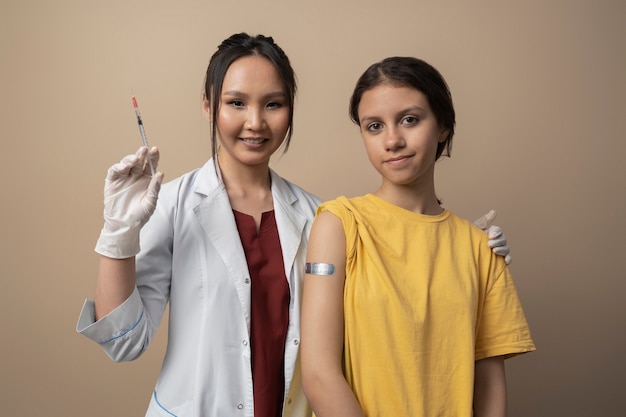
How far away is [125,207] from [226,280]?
12.3 inches

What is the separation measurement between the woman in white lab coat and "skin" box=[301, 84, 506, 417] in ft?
0.79

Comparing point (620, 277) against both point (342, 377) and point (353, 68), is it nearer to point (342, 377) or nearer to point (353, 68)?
point (353, 68)

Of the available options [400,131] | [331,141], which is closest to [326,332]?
[400,131]

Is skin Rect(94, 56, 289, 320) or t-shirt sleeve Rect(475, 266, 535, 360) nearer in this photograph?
t-shirt sleeve Rect(475, 266, 535, 360)

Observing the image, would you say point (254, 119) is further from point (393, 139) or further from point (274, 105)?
point (393, 139)

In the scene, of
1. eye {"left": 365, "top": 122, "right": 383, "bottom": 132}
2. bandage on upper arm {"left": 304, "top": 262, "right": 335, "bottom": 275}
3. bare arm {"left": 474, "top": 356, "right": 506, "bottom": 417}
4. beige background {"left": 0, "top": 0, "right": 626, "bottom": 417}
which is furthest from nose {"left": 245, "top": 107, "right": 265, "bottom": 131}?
beige background {"left": 0, "top": 0, "right": 626, "bottom": 417}

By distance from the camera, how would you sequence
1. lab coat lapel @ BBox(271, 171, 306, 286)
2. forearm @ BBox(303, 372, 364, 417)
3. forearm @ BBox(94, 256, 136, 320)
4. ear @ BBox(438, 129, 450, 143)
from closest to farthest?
forearm @ BBox(303, 372, 364, 417) → forearm @ BBox(94, 256, 136, 320) → ear @ BBox(438, 129, 450, 143) → lab coat lapel @ BBox(271, 171, 306, 286)

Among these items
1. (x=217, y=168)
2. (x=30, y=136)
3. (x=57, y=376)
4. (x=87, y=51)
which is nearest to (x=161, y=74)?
(x=87, y=51)

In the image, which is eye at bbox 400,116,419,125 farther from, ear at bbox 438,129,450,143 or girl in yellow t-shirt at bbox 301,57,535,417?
ear at bbox 438,129,450,143

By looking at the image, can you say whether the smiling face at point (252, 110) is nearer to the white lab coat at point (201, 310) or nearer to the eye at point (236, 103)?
the eye at point (236, 103)

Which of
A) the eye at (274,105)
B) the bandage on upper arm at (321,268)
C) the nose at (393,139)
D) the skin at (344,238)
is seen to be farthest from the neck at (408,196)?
the eye at (274,105)

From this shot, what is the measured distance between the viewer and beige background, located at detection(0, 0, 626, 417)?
246cm

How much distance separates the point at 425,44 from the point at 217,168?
117 centimetres

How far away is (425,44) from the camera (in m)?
2.61
